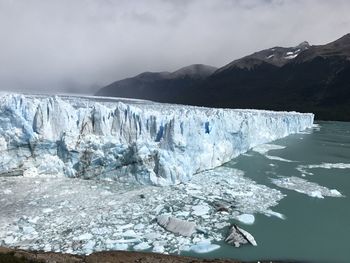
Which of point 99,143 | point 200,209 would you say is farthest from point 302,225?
point 99,143

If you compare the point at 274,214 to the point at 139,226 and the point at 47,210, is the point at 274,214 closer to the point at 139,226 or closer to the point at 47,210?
the point at 139,226

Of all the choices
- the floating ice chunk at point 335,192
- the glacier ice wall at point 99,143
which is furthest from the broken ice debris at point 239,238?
the floating ice chunk at point 335,192

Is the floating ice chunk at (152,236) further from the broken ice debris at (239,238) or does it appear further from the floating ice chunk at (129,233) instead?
the broken ice debris at (239,238)

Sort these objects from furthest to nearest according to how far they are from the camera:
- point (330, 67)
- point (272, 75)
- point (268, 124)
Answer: point (272, 75)
point (330, 67)
point (268, 124)

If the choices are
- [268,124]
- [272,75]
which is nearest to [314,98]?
[272,75]

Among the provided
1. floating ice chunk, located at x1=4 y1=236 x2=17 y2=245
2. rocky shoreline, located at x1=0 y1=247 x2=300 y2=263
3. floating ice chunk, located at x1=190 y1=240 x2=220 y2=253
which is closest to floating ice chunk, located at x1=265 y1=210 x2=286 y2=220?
floating ice chunk, located at x1=190 y1=240 x2=220 y2=253

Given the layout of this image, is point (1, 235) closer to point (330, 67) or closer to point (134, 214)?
point (134, 214)

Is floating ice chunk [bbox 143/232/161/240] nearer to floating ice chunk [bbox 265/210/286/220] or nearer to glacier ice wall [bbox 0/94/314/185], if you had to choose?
floating ice chunk [bbox 265/210/286/220]
